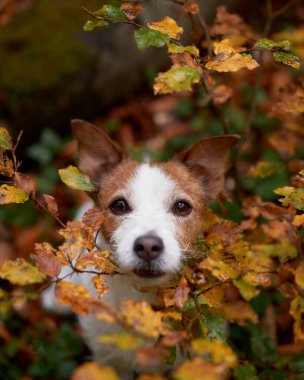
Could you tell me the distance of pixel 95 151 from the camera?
367 cm

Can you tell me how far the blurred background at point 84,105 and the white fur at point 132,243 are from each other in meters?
1.12

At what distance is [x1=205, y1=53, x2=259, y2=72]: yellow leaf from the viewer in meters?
2.43

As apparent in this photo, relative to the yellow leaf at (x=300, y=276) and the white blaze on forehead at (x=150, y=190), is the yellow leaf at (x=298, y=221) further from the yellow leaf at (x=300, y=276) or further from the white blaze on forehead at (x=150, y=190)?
the white blaze on forehead at (x=150, y=190)

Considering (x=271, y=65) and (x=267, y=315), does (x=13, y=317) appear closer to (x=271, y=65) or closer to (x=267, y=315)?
(x=267, y=315)

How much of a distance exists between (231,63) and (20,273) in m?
1.39

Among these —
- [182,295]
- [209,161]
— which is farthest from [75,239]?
[209,161]

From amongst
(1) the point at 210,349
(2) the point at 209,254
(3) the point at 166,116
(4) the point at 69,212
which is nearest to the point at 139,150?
(4) the point at 69,212

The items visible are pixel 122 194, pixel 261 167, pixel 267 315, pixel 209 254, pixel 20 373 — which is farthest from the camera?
pixel 267 315

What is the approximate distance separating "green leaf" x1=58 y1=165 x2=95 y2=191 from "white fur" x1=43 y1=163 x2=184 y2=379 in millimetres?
345

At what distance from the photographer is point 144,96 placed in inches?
288

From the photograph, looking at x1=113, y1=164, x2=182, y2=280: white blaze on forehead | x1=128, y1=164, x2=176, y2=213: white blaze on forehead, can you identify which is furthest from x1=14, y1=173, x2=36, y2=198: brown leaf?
x1=128, y1=164, x2=176, y2=213: white blaze on forehead

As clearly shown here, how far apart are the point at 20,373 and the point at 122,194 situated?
73.6 inches

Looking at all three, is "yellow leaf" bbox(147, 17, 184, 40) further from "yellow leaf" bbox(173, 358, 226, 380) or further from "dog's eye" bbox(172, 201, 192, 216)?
"yellow leaf" bbox(173, 358, 226, 380)

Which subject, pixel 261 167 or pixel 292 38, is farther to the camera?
pixel 292 38
